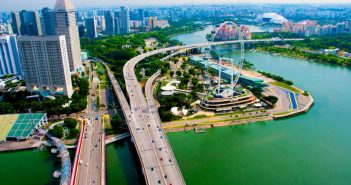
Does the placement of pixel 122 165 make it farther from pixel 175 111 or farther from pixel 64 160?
pixel 175 111

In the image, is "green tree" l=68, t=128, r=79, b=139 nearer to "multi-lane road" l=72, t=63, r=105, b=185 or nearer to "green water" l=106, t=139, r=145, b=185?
"multi-lane road" l=72, t=63, r=105, b=185

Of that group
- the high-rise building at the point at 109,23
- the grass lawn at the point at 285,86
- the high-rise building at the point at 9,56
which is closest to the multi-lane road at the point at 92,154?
the high-rise building at the point at 9,56

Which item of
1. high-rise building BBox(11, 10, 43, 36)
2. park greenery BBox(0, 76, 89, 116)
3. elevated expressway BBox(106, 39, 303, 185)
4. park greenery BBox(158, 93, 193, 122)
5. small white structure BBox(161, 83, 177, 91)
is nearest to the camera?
elevated expressway BBox(106, 39, 303, 185)

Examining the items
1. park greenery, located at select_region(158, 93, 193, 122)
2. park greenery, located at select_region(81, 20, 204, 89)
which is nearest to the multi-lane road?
park greenery, located at select_region(158, 93, 193, 122)

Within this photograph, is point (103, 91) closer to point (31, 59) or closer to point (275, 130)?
point (31, 59)

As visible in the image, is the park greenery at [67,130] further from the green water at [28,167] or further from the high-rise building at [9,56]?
the high-rise building at [9,56]

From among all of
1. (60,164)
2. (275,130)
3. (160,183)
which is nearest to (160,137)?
(160,183)

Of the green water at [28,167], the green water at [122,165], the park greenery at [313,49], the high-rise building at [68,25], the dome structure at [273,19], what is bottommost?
the green water at [28,167]
